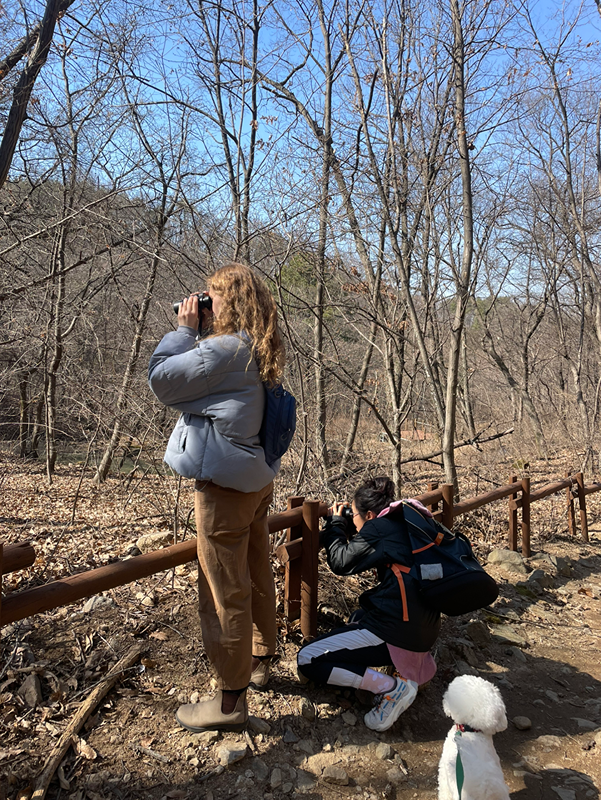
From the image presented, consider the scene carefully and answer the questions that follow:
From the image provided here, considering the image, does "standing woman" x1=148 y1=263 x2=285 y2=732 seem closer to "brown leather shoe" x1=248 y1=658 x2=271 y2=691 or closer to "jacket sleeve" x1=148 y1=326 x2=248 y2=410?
"jacket sleeve" x1=148 y1=326 x2=248 y2=410

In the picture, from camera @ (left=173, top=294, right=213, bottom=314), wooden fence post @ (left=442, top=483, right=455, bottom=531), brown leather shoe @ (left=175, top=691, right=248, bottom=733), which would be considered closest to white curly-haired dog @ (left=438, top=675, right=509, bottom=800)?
brown leather shoe @ (left=175, top=691, right=248, bottom=733)

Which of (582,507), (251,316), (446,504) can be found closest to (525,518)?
(582,507)

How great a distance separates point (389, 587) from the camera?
2980 millimetres

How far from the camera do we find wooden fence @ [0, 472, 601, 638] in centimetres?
213

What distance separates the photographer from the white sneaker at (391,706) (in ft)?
9.37

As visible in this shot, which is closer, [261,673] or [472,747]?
[472,747]

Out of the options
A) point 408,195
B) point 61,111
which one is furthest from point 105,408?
point 61,111

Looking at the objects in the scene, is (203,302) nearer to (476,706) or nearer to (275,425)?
(275,425)

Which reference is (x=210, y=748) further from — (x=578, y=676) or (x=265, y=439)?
(x=578, y=676)

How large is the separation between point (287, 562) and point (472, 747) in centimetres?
140

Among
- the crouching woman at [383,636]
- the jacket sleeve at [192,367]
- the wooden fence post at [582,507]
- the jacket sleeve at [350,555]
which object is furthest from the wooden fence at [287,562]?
the wooden fence post at [582,507]

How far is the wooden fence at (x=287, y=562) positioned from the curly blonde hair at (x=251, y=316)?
1019 mm

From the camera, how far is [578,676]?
3869 millimetres

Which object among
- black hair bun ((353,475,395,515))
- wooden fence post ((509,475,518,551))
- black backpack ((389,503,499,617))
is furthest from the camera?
wooden fence post ((509,475,518,551))
